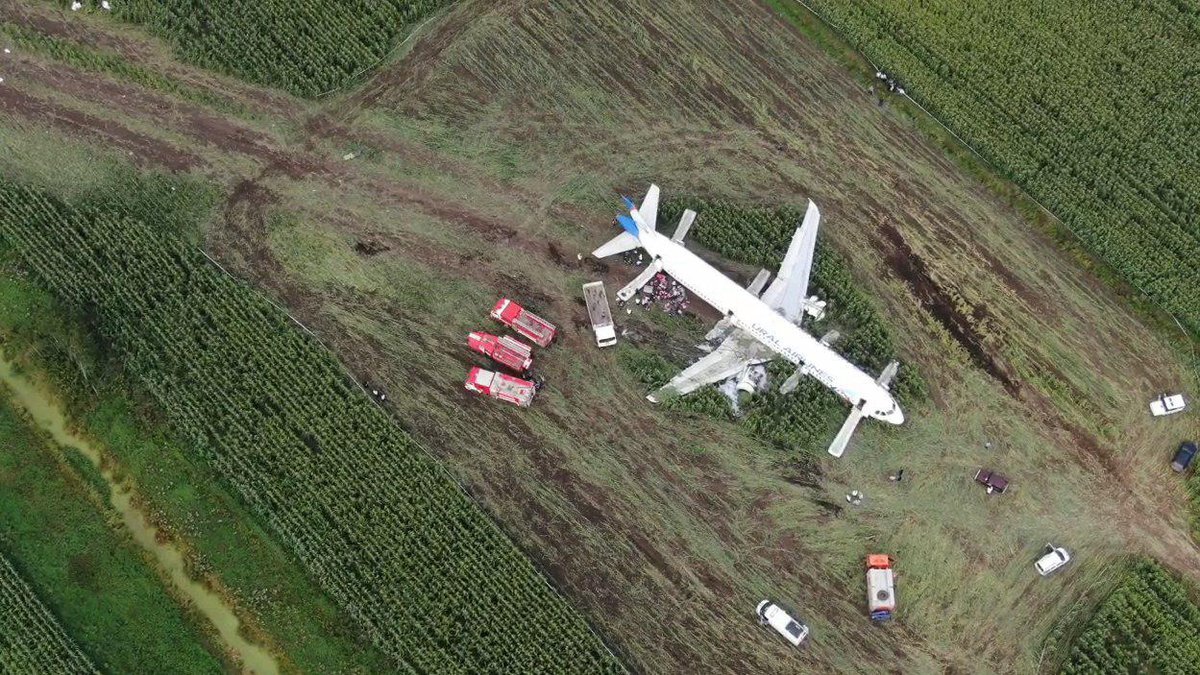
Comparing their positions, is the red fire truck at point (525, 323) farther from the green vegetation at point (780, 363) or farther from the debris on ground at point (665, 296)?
the debris on ground at point (665, 296)

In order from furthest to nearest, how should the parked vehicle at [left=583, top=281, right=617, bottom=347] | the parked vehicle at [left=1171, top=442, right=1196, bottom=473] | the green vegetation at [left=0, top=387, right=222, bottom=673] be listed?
the parked vehicle at [left=583, top=281, right=617, bottom=347]
the parked vehicle at [left=1171, top=442, right=1196, bottom=473]
the green vegetation at [left=0, top=387, right=222, bottom=673]

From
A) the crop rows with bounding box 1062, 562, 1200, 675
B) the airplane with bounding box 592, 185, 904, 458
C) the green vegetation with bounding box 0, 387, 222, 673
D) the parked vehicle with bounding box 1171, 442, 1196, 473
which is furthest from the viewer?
the airplane with bounding box 592, 185, 904, 458

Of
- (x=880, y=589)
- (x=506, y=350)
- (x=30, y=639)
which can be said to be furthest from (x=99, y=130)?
(x=880, y=589)

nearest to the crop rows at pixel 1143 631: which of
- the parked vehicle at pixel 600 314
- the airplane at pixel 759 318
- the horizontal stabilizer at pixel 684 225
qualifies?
the airplane at pixel 759 318

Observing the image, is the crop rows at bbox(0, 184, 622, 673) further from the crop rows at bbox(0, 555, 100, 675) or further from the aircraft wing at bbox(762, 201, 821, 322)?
the aircraft wing at bbox(762, 201, 821, 322)

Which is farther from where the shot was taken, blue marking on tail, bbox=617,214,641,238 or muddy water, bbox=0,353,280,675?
blue marking on tail, bbox=617,214,641,238

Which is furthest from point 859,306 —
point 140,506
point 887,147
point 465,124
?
point 140,506

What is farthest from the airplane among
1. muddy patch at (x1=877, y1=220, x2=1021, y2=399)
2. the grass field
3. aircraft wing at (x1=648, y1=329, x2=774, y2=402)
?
muddy patch at (x1=877, y1=220, x2=1021, y2=399)
